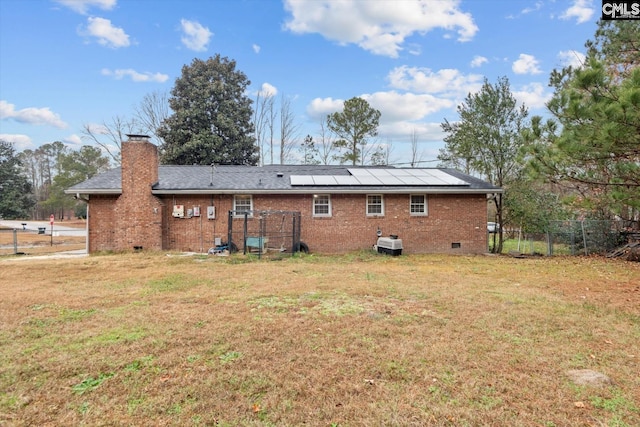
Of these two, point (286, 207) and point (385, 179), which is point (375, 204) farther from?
point (286, 207)

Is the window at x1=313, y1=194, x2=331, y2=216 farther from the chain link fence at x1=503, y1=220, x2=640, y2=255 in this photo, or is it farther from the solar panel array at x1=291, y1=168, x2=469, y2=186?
the chain link fence at x1=503, y1=220, x2=640, y2=255

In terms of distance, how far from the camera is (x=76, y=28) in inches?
533

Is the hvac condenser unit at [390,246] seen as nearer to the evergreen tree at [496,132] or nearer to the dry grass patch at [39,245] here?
the evergreen tree at [496,132]

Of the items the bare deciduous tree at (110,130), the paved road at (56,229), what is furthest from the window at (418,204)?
the bare deciduous tree at (110,130)

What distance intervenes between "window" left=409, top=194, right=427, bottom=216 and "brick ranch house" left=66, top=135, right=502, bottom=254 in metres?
0.04

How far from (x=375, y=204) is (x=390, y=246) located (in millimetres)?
2018

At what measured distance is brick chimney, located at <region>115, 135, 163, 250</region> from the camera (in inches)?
461

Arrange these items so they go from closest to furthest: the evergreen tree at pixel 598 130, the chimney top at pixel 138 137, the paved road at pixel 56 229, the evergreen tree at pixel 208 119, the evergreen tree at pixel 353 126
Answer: the evergreen tree at pixel 598 130
the chimney top at pixel 138 137
the evergreen tree at pixel 208 119
the paved road at pixel 56 229
the evergreen tree at pixel 353 126

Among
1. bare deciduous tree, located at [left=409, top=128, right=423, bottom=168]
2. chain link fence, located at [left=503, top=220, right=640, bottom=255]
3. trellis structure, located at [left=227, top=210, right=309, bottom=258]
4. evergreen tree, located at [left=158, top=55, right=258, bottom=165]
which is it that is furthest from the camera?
bare deciduous tree, located at [left=409, top=128, right=423, bottom=168]

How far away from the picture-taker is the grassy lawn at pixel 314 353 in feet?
8.05

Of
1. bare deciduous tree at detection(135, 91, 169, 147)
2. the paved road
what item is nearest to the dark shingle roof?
the paved road

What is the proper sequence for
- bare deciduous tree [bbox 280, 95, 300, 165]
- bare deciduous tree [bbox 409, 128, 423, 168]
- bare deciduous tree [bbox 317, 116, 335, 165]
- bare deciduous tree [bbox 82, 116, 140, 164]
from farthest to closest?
bare deciduous tree [bbox 409, 128, 423, 168]
bare deciduous tree [bbox 317, 116, 335, 165]
bare deciduous tree [bbox 280, 95, 300, 165]
bare deciduous tree [bbox 82, 116, 140, 164]

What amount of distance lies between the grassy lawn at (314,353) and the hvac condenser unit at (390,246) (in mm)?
4853

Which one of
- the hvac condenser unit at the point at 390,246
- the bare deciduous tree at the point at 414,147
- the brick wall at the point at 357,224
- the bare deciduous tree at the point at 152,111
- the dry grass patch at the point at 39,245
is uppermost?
the bare deciduous tree at the point at 152,111
